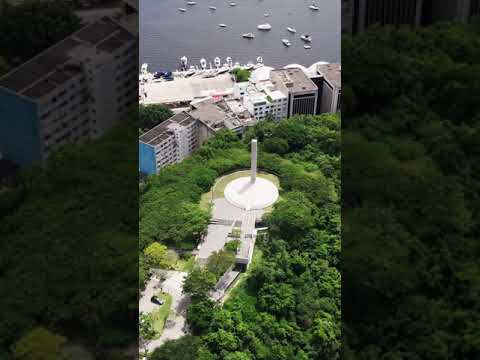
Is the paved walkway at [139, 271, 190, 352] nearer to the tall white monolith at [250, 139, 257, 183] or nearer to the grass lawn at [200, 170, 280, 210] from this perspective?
the grass lawn at [200, 170, 280, 210]

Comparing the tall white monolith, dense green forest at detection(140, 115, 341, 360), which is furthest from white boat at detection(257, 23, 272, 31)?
the tall white monolith

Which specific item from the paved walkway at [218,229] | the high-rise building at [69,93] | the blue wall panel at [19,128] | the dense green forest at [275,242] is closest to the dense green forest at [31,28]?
the high-rise building at [69,93]

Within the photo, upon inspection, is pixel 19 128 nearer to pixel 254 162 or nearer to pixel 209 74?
pixel 209 74

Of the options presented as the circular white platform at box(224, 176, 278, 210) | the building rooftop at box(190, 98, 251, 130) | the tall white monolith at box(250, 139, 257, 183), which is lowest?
the circular white platform at box(224, 176, 278, 210)

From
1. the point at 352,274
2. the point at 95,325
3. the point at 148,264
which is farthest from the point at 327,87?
the point at 95,325

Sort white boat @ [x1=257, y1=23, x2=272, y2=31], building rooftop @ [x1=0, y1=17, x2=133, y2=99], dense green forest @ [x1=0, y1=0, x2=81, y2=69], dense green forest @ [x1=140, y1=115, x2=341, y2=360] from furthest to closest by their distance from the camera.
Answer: dense green forest @ [x1=0, y1=0, x2=81, y2=69] → building rooftop @ [x1=0, y1=17, x2=133, y2=99] → white boat @ [x1=257, y1=23, x2=272, y2=31] → dense green forest @ [x1=140, y1=115, x2=341, y2=360]

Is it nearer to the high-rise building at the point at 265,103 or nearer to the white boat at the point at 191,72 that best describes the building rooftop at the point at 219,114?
the high-rise building at the point at 265,103

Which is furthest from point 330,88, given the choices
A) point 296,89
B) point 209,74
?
point 209,74
